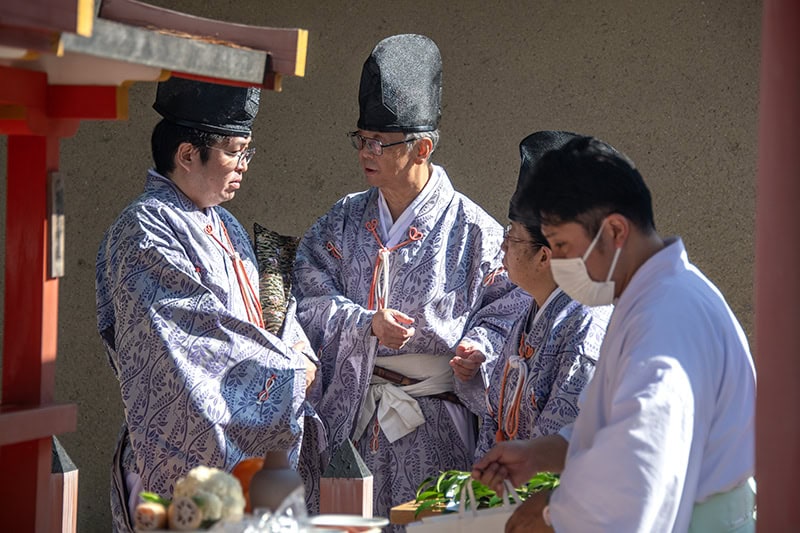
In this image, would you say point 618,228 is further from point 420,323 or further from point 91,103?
point 420,323

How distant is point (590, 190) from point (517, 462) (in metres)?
0.80

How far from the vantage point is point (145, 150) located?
629 cm

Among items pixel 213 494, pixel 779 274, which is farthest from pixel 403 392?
pixel 779 274

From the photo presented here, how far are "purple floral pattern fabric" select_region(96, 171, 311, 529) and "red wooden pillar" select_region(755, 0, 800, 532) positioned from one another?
88.3 inches

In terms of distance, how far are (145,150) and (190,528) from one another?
12.8 ft

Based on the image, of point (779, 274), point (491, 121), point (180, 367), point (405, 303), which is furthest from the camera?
point (491, 121)

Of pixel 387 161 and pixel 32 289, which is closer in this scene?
pixel 32 289

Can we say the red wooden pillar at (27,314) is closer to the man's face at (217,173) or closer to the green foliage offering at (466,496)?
the man's face at (217,173)

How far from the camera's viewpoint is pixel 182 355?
14.3 feet

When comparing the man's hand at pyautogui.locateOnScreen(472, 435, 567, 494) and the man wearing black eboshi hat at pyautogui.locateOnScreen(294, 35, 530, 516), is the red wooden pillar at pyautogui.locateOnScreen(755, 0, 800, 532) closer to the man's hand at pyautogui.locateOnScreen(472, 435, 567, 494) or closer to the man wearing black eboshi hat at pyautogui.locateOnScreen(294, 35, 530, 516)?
the man's hand at pyautogui.locateOnScreen(472, 435, 567, 494)

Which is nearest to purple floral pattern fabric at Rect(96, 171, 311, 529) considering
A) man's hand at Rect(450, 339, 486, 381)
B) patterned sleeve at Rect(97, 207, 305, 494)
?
patterned sleeve at Rect(97, 207, 305, 494)

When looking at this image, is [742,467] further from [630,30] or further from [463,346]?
[630,30]

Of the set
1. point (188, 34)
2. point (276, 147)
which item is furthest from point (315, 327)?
point (188, 34)

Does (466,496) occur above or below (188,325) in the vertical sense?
below
